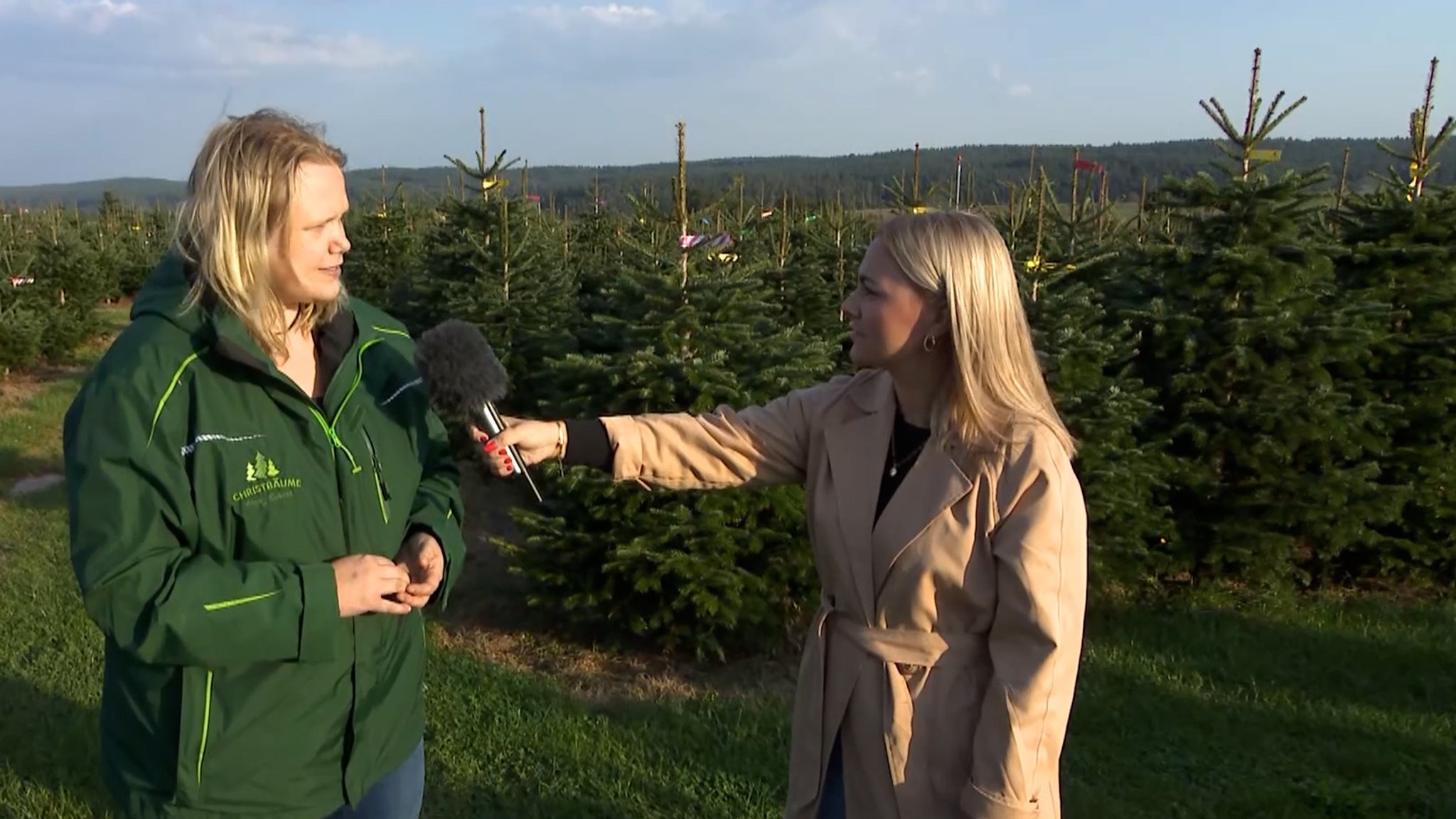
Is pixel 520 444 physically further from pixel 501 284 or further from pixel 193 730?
pixel 501 284

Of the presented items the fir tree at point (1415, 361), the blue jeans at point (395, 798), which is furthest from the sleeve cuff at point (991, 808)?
the fir tree at point (1415, 361)

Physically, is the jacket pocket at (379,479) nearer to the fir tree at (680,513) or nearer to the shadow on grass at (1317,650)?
the fir tree at (680,513)

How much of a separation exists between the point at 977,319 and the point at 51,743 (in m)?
4.73

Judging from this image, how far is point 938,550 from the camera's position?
2.26m

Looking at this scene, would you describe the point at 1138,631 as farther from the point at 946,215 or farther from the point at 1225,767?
the point at 946,215

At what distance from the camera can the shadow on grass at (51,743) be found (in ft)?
14.5

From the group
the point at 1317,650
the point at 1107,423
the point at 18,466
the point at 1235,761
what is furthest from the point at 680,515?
the point at 18,466

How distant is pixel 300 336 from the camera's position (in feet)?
7.74

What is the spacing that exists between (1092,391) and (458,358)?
5233mm

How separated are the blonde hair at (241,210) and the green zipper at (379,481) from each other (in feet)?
1.04

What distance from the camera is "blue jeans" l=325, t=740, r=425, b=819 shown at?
8.10 feet

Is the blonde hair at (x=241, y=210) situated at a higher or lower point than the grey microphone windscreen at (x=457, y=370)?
higher

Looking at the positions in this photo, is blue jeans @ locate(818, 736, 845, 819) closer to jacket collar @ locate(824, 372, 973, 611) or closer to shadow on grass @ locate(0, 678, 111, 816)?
jacket collar @ locate(824, 372, 973, 611)

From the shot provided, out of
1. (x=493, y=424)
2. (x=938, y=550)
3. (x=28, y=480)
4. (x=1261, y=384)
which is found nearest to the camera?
(x=938, y=550)
